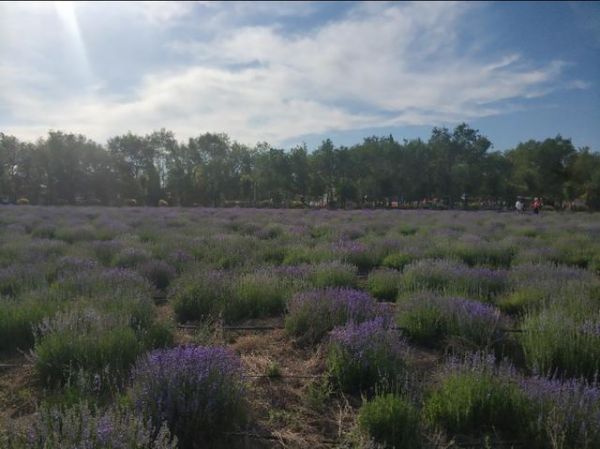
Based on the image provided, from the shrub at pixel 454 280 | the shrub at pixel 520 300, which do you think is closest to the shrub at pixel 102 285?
the shrub at pixel 454 280

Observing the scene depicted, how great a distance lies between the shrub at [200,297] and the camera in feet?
19.3

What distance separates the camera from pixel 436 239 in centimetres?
1240

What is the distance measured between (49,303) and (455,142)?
214 feet

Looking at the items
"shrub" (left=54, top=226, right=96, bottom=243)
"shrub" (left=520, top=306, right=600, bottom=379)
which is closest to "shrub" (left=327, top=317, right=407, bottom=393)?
"shrub" (left=520, top=306, right=600, bottom=379)

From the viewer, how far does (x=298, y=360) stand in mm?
4590

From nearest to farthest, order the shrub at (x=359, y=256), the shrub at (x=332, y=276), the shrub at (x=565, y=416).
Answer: the shrub at (x=565, y=416)
the shrub at (x=332, y=276)
the shrub at (x=359, y=256)

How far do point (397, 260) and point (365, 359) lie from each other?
19.2ft

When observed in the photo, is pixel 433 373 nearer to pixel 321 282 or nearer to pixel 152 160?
pixel 321 282

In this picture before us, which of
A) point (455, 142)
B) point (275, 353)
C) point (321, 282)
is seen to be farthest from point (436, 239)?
point (455, 142)

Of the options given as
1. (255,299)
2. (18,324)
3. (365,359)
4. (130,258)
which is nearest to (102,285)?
(18,324)

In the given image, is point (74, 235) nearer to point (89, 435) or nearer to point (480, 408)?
point (89, 435)

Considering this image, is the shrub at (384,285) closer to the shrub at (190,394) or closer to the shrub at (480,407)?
the shrub at (480,407)

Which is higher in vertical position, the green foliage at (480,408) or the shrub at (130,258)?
the shrub at (130,258)

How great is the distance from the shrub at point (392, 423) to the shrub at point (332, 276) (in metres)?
3.65
